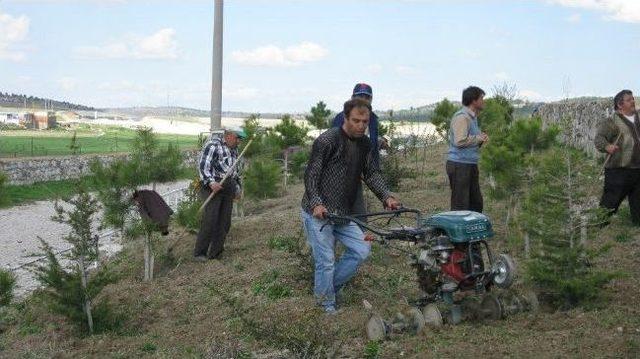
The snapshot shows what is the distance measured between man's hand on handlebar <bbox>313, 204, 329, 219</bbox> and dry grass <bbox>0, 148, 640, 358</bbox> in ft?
2.21

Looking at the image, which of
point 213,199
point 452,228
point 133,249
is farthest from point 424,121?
point 452,228

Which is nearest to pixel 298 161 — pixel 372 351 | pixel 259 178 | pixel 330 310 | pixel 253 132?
pixel 253 132

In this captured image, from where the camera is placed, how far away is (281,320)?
5.65 m

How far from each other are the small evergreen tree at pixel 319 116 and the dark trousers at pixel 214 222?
13.9 m

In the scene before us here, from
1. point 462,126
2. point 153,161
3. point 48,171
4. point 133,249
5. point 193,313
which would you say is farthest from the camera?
point 48,171

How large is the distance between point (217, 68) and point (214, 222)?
3.32m

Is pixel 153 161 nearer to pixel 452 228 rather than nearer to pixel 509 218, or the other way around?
pixel 509 218

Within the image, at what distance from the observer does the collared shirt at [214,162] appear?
9.91m

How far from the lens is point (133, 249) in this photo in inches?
491

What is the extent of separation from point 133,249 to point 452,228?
7.35 meters

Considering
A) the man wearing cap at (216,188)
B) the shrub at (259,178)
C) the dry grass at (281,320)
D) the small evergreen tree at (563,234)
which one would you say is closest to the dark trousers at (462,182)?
the dry grass at (281,320)

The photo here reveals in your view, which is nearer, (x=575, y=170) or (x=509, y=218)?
(x=575, y=170)

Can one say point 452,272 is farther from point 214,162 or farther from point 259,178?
point 259,178

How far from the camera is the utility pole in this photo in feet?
40.4
